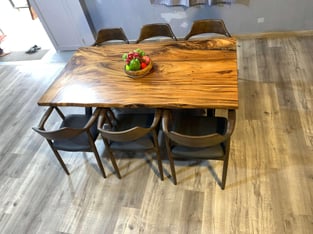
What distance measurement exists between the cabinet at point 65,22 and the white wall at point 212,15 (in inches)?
7.4

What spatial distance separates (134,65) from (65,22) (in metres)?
2.41

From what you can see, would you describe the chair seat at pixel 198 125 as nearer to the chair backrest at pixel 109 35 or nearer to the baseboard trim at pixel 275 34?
the chair backrest at pixel 109 35

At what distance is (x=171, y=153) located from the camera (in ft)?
5.54

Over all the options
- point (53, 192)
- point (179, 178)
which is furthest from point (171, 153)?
point (53, 192)

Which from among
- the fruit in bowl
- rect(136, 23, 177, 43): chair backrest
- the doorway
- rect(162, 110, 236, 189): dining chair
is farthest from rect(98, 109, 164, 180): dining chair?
the doorway

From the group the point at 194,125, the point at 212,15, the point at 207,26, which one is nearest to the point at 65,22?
the point at 212,15

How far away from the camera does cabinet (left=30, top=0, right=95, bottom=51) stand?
11.0 feet

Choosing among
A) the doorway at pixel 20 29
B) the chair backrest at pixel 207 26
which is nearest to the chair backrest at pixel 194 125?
the chair backrest at pixel 207 26

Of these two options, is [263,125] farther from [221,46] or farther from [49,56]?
[49,56]

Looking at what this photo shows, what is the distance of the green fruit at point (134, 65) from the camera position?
5.71 feet

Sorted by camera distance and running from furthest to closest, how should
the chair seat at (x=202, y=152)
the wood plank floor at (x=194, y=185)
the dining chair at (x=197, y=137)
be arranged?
1. the wood plank floor at (x=194, y=185)
2. the chair seat at (x=202, y=152)
3. the dining chair at (x=197, y=137)

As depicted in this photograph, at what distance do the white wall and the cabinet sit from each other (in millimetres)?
189

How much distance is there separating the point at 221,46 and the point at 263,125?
88cm

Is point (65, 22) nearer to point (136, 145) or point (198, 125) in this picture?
point (136, 145)
